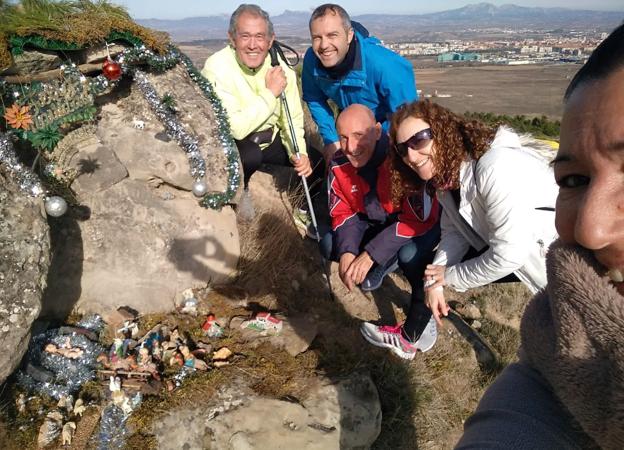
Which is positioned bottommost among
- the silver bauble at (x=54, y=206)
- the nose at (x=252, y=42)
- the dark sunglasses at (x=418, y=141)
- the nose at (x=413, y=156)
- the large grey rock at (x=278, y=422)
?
the large grey rock at (x=278, y=422)

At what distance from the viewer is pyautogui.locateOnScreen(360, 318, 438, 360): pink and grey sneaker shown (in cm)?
420

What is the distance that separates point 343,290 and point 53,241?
2915 mm

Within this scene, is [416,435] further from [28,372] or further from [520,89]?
[520,89]

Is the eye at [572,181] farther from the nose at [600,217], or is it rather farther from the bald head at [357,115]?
the bald head at [357,115]

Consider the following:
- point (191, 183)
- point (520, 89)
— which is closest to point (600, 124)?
point (191, 183)

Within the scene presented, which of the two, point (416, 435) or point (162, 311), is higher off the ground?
point (162, 311)

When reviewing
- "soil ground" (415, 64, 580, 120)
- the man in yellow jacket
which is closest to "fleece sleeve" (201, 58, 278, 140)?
the man in yellow jacket

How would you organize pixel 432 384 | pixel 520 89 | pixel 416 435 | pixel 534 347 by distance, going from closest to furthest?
pixel 534 347 < pixel 416 435 < pixel 432 384 < pixel 520 89

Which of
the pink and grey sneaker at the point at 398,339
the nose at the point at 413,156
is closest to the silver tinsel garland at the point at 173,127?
the nose at the point at 413,156

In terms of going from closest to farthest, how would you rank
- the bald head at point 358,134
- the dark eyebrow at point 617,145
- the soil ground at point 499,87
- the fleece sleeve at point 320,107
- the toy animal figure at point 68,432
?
1. the dark eyebrow at point 617,145
2. the toy animal figure at point 68,432
3. the bald head at point 358,134
4. the fleece sleeve at point 320,107
5. the soil ground at point 499,87

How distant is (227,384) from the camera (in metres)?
3.55

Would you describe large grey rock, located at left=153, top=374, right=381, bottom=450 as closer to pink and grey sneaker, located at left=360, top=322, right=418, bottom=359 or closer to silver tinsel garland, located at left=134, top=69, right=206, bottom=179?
pink and grey sneaker, located at left=360, top=322, right=418, bottom=359

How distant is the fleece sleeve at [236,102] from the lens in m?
4.51

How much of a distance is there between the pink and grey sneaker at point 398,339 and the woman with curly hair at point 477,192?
0.98m
